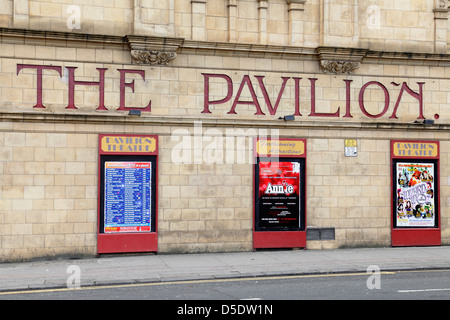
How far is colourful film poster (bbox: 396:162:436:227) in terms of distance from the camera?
704 inches

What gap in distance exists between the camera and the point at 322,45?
17281mm

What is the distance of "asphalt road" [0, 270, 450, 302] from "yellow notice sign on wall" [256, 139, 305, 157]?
473cm

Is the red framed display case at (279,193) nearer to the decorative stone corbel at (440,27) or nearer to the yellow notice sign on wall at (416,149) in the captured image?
the yellow notice sign on wall at (416,149)

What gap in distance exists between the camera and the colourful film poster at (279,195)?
667 inches

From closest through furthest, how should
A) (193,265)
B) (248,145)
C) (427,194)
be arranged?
(193,265)
(248,145)
(427,194)

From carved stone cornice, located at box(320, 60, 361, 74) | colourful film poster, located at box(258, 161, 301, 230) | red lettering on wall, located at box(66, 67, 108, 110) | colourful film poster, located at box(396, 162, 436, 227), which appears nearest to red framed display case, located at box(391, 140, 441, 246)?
colourful film poster, located at box(396, 162, 436, 227)

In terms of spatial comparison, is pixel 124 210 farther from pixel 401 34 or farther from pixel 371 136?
pixel 401 34

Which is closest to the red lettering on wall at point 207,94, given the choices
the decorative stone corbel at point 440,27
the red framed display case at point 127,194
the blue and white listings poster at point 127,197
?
the red framed display case at point 127,194

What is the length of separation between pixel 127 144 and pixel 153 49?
2.72 metres

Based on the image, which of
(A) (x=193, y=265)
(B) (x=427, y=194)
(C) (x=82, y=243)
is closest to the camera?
(A) (x=193, y=265)

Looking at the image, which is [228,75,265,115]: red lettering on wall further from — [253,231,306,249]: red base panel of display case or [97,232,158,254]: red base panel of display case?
[97,232,158,254]: red base panel of display case

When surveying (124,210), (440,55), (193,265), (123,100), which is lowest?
(193,265)

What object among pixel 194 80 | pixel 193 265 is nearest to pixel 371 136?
pixel 194 80

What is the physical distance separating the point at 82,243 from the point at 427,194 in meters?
10.5
